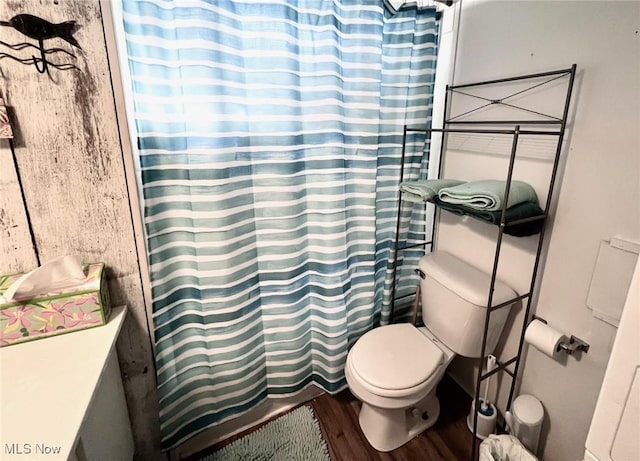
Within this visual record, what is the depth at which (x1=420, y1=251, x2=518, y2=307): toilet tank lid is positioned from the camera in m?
1.31

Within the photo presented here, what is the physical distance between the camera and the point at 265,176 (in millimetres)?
1238

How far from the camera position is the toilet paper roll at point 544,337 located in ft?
3.85

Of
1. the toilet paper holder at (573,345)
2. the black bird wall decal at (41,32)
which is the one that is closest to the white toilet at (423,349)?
the toilet paper holder at (573,345)

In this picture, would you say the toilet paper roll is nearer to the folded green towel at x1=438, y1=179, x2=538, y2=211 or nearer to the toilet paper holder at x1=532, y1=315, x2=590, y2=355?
the toilet paper holder at x1=532, y1=315, x2=590, y2=355

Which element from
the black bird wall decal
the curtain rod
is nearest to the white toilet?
the curtain rod

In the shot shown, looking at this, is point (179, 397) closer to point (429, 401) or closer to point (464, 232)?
point (429, 401)

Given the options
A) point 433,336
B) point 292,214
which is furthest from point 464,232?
point 292,214

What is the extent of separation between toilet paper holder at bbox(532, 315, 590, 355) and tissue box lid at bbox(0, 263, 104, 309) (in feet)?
5.22

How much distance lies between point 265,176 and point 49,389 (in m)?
0.87

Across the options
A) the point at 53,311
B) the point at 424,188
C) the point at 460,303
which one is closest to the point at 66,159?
the point at 53,311

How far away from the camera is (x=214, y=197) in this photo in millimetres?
1136

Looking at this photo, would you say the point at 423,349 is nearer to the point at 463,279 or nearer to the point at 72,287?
the point at 463,279

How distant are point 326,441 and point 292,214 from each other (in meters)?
1.10

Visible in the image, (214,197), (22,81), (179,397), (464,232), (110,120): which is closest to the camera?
(22,81)
